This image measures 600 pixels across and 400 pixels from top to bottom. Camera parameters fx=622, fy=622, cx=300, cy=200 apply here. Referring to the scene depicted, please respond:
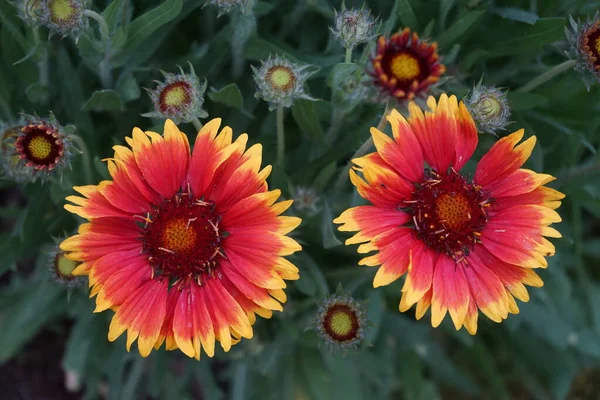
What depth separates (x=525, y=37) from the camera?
6.00 feet

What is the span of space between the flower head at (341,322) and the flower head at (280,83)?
0.50 m

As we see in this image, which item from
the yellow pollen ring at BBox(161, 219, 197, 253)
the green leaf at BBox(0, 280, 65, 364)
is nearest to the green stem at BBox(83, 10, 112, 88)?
the yellow pollen ring at BBox(161, 219, 197, 253)

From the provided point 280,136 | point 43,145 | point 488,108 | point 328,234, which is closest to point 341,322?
point 328,234

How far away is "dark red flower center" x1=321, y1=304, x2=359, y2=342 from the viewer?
149cm

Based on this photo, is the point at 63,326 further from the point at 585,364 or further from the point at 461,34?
the point at 585,364

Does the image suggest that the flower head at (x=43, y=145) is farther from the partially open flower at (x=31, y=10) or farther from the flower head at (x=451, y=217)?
the flower head at (x=451, y=217)

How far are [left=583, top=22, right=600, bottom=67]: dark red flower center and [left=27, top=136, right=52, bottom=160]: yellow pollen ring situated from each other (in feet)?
4.26

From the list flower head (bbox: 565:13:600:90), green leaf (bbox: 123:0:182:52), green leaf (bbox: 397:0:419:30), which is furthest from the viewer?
green leaf (bbox: 397:0:419:30)

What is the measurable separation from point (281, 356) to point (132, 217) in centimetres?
108

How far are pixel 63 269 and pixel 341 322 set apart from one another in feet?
2.34

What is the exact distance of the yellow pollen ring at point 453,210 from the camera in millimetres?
1507

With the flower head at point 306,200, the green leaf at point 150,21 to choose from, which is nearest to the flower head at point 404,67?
the flower head at point 306,200

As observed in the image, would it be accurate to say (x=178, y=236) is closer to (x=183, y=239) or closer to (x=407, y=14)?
(x=183, y=239)

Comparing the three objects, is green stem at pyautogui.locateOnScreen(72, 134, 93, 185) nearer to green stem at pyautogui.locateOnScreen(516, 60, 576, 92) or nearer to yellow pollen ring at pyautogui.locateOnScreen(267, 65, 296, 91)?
→ yellow pollen ring at pyautogui.locateOnScreen(267, 65, 296, 91)
